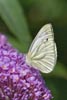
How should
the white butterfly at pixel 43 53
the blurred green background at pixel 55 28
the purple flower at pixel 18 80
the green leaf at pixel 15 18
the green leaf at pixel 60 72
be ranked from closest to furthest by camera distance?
the purple flower at pixel 18 80
the white butterfly at pixel 43 53
the green leaf at pixel 15 18
the blurred green background at pixel 55 28
the green leaf at pixel 60 72

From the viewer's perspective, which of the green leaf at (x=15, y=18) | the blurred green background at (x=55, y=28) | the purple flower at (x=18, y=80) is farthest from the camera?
the blurred green background at (x=55, y=28)

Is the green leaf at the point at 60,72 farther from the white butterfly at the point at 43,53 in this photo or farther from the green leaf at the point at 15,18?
the white butterfly at the point at 43,53

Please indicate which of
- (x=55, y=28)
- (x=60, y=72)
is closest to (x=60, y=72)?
(x=60, y=72)

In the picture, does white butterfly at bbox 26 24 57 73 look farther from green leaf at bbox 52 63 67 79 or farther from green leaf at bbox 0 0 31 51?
green leaf at bbox 52 63 67 79

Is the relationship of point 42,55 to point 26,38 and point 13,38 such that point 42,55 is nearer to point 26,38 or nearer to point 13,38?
point 26,38

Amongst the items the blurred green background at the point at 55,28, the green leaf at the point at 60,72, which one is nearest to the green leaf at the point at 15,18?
the blurred green background at the point at 55,28

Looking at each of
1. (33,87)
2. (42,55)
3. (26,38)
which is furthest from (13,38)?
(33,87)

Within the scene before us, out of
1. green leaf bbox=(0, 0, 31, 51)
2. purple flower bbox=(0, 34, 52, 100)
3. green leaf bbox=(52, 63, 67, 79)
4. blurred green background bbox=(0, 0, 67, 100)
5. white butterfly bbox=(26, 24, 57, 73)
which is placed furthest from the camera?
green leaf bbox=(52, 63, 67, 79)

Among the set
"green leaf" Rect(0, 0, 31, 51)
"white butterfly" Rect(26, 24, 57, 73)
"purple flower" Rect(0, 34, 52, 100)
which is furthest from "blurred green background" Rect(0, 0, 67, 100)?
"purple flower" Rect(0, 34, 52, 100)
